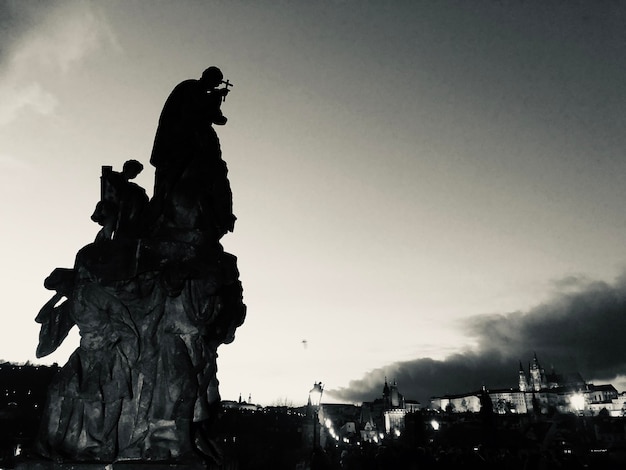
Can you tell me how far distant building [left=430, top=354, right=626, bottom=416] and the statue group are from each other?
15819 centimetres

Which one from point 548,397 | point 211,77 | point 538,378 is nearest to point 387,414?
point 548,397

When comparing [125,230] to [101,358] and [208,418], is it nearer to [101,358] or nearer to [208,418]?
[101,358]

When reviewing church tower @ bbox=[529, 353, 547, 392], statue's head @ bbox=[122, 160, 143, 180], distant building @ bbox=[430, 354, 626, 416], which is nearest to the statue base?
statue's head @ bbox=[122, 160, 143, 180]

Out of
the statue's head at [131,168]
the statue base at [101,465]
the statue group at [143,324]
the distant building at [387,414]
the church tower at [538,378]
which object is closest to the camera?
the statue base at [101,465]

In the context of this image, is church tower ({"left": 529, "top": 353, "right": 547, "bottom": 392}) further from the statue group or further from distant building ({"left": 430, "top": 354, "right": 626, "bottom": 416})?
the statue group

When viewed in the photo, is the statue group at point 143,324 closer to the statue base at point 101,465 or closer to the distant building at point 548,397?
the statue base at point 101,465

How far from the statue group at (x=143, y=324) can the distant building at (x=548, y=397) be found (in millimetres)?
158191

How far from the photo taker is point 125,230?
703 cm

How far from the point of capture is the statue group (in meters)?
5.92

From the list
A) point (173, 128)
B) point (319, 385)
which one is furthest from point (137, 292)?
point (319, 385)

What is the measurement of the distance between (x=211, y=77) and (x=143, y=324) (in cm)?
439

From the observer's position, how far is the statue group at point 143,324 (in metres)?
5.92

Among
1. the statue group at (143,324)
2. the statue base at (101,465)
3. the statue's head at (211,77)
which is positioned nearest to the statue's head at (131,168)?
the statue group at (143,324)

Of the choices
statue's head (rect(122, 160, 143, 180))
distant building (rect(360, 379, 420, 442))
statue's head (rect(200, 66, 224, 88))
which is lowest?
distant building (rect(360, 379, 420, 442))
